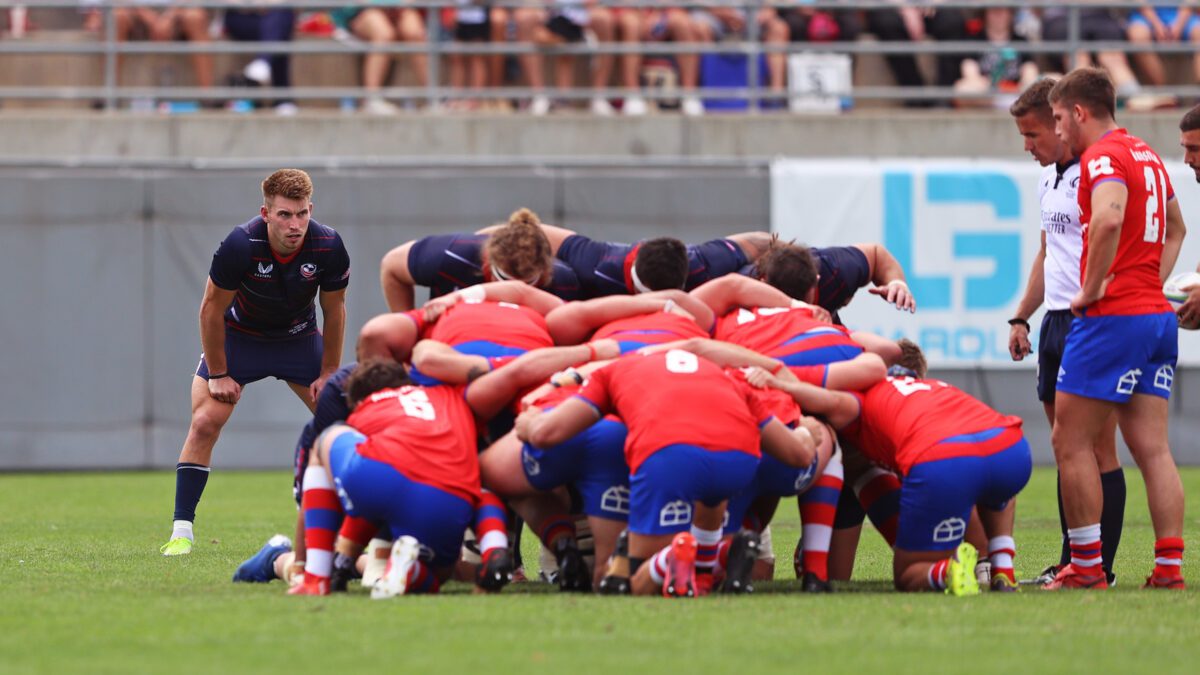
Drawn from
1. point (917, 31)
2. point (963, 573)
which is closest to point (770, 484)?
point (963, 573)

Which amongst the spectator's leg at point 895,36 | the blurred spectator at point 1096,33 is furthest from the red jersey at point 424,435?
the blurred spectator at point 1096,33

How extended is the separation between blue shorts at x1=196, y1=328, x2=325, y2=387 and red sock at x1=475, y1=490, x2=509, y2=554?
9.17ft

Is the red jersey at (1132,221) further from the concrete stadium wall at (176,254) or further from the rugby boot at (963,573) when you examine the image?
the concrete stadium wall at (176,254)

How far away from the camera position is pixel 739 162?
15.5m

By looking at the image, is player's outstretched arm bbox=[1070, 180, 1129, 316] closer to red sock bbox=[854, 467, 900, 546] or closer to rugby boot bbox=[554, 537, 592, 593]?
red sock bbox=[854, 467, 900, 546]

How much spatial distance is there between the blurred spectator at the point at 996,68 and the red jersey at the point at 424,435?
36.8 feet

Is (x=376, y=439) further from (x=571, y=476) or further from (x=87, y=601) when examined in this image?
(x=87, y=601)

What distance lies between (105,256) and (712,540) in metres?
9.98

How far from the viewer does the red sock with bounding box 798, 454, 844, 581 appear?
22.0 ft

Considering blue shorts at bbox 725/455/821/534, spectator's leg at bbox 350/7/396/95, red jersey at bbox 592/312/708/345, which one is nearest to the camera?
blue shorts at bbox 725/455/821/534

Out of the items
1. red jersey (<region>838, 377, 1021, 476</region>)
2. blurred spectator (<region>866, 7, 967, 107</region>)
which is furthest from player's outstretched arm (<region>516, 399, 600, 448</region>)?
blurred spectator (<region>866, 7, 967, 107</region>)

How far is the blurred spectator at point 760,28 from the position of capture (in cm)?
1691

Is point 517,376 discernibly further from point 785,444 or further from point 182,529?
point 182,529

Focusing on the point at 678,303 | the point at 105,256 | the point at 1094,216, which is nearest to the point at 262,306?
the point at 678,303
